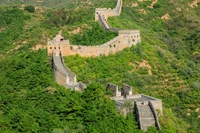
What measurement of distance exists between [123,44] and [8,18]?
2917cm

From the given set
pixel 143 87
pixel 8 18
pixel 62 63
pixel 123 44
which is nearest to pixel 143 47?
pixel 123 44

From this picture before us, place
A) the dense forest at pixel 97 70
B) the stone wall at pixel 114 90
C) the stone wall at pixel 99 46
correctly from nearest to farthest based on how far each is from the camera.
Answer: the dense forest at pixel 97 70, the stone wall at pixel 114 90, the stone wall at pixel 99 46

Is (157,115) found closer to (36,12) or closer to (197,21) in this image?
(197,21)

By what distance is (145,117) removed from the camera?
3309 cm

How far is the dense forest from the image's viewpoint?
33219mm

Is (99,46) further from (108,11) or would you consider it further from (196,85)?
(108,11)

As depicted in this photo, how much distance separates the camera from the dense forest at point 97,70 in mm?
33219

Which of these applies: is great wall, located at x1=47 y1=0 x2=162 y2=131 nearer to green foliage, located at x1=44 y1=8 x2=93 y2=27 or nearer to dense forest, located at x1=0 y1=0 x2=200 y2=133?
dense forest, located at x1=0 y1=0 x2=200 y2=133

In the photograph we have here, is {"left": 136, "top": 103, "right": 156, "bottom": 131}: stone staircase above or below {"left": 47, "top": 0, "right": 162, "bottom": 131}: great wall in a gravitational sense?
below

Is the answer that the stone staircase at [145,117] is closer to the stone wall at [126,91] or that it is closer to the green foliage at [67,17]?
the stone wall at [126,91]

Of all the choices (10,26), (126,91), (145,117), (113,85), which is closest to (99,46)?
(113,85)

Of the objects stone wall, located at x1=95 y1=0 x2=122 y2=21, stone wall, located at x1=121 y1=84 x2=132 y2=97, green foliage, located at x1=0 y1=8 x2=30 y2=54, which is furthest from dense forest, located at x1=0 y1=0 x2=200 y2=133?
stone wall, located at x1=121 y1=84 x2=132 y2=97

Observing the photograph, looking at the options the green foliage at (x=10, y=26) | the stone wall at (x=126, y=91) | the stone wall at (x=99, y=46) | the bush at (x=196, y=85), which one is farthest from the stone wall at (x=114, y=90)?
the green foliage at (x=10, y=26)

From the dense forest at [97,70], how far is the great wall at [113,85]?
1.67ft
